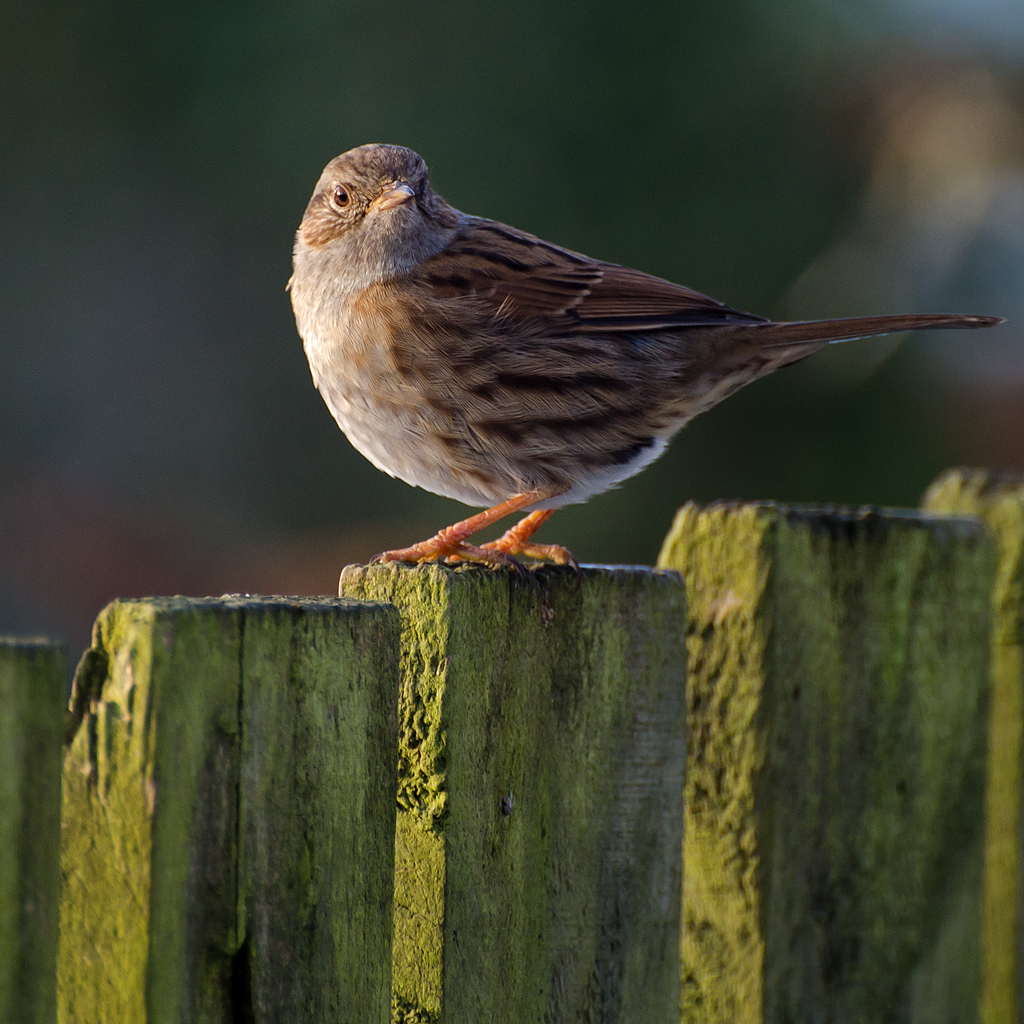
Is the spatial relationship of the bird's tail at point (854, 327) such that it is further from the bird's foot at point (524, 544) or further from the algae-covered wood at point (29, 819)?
the algae-covered wood at point (29, 819)

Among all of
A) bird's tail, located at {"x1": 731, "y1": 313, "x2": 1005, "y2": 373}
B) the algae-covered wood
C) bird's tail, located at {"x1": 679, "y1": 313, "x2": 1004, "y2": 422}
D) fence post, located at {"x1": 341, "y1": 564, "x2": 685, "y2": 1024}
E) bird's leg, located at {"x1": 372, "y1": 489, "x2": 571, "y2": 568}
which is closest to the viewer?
the algae-covered wood

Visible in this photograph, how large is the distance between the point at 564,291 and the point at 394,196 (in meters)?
0.55

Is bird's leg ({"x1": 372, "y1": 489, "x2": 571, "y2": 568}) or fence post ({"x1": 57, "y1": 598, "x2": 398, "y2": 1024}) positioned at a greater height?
bird's leg ({"x1": 372, "y1": 489, "x2": 571, "y2": 568})

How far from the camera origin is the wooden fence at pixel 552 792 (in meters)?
1.18

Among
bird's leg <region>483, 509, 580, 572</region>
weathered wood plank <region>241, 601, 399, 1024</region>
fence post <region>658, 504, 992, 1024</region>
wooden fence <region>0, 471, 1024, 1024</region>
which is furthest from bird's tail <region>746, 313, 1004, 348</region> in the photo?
weathered wood plank <region>241, 601, 399, 1024</region>

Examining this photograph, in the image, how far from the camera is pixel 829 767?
78.4 inches

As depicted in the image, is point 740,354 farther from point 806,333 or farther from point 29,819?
point 29,819

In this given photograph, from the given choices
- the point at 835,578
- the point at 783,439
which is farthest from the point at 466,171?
the point at 835,578

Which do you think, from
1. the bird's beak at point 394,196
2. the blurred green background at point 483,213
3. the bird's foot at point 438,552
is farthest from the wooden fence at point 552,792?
the blurred green background at point 483,213

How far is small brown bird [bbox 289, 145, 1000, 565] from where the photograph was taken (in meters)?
2.84

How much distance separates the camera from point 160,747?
1.17 meters

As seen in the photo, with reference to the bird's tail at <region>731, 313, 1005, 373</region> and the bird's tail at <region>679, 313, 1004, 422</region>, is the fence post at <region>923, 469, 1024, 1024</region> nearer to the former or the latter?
the bird's tail at <region>731, 313, 1005, 373</region>

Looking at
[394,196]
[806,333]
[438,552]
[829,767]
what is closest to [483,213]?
[394,196]

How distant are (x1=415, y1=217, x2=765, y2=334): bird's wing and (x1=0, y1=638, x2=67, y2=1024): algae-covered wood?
2.06m
